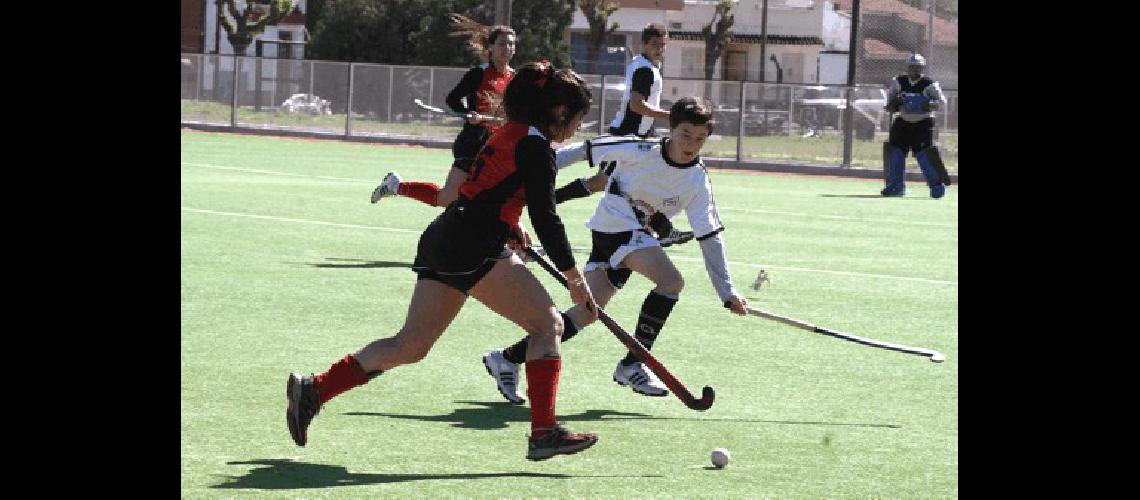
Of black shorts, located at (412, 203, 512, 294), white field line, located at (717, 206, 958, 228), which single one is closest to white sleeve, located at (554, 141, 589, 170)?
black shorts, located at (412, 203, 512, 294)

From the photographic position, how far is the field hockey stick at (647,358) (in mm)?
7098

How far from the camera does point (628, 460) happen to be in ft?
22.0

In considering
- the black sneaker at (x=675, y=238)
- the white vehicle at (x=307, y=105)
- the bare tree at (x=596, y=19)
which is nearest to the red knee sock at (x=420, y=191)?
the black sneaker at (x=675, y=238)

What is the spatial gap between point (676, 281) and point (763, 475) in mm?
2007

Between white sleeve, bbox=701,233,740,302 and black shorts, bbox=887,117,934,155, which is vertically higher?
black shorts, bbox=887,117,934,155

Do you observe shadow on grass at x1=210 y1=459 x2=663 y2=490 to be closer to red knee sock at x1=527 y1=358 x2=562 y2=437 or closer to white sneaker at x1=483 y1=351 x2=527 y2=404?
red knee sock at x1=527 y1=358 x2=562 y2=437

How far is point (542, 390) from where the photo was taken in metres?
6.57

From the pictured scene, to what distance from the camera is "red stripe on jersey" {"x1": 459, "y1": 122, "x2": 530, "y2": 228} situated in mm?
6516

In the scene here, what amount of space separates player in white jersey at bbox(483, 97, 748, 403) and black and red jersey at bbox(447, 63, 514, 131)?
16.7 feet

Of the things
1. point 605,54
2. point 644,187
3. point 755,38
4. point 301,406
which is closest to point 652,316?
point 644,187
